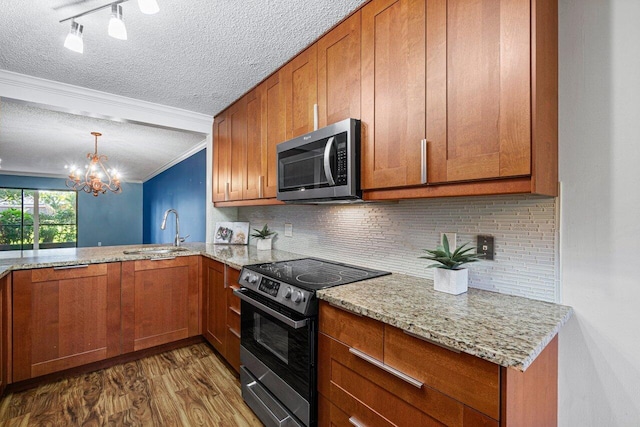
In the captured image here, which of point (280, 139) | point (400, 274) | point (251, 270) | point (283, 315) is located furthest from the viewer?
point (280, 139)

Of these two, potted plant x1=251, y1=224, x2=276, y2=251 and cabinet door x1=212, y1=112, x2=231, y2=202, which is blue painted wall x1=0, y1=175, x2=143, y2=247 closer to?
cabinet door x1=212, y1=112, x2=231, y2=202

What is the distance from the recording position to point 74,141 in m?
4.29

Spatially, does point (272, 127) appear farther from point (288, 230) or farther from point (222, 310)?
point (222, 310)

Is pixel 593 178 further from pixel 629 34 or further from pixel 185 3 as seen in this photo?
pixel 185 3

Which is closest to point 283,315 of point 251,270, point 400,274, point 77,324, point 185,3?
point 251,270

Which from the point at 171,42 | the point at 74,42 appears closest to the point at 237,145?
the point at 171,42

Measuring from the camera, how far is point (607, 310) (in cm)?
104

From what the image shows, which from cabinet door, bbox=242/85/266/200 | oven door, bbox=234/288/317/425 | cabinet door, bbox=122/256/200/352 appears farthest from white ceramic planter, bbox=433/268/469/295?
cabinet door, bbox=122/256/200/352

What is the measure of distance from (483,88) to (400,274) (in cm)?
102

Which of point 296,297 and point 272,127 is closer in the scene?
point 296,297

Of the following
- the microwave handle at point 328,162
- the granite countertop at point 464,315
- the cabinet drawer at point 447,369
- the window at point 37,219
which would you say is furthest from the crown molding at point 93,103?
the window at point 37,219

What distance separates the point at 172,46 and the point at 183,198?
11.1 ft

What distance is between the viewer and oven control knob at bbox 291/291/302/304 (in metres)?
1.40

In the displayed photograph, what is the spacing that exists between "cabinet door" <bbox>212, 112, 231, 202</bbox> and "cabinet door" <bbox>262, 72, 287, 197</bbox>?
30.6 inches
